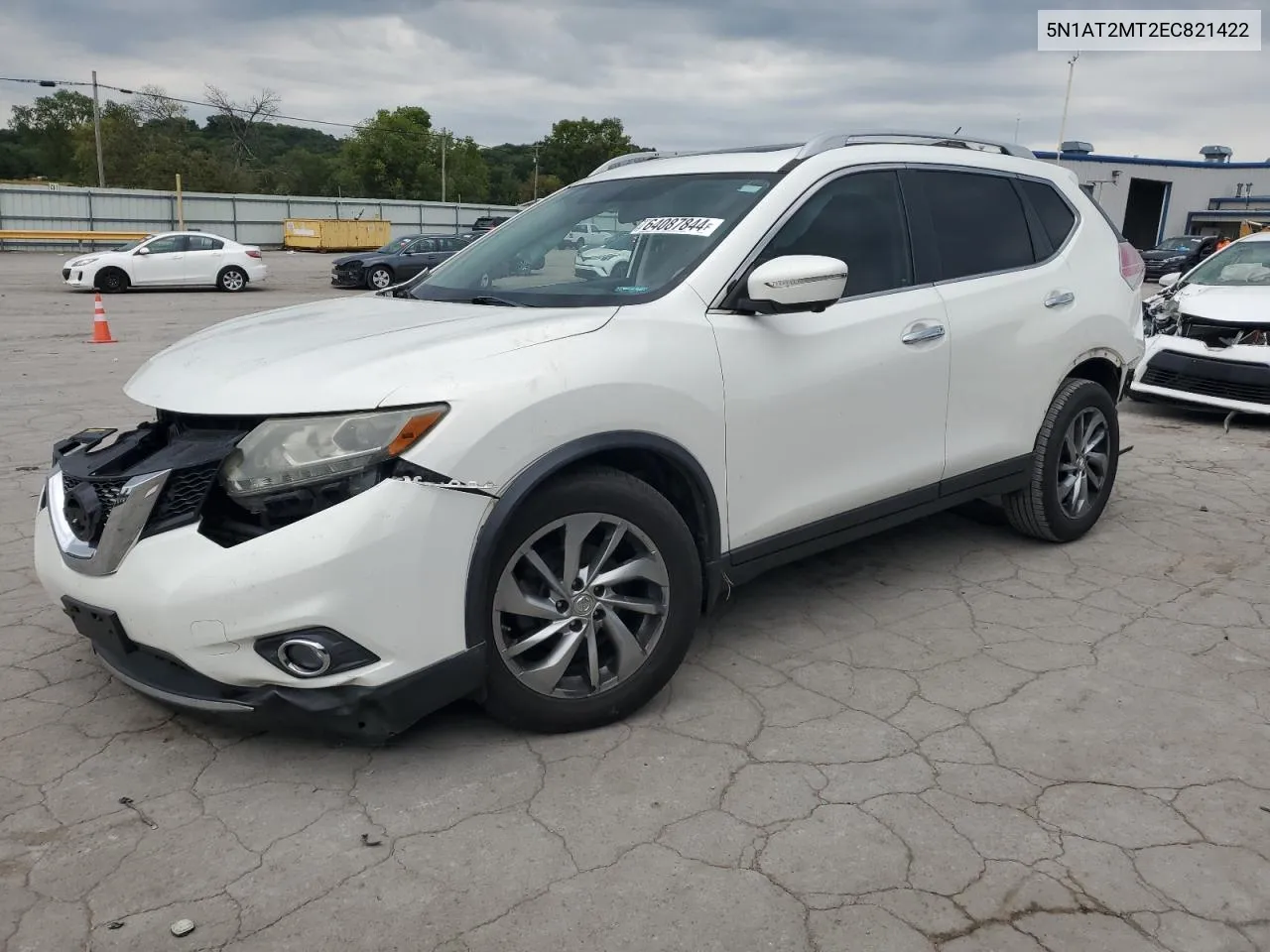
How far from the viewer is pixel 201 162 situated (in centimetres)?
6391

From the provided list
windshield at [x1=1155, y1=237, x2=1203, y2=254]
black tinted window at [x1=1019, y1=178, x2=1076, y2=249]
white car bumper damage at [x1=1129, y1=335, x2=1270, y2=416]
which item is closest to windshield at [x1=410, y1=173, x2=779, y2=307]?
black tinted window at [x1=1019, y1=178, x2=1076, y2=249]

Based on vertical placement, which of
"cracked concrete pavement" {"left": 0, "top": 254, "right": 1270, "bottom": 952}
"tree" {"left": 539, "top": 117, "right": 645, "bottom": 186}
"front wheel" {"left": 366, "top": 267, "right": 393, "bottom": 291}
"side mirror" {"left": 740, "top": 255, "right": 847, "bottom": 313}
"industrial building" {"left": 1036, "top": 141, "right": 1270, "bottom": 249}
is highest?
"tree" {"left": 539, "top": 117, "right": 645, "bottom": 186}

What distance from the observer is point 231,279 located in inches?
910

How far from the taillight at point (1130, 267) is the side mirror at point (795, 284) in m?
2.50

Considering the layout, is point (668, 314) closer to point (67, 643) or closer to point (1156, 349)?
point (67, 643)

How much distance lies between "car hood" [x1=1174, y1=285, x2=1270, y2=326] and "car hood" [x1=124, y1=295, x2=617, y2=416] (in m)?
6.59

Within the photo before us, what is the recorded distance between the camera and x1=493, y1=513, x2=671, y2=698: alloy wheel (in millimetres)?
2910

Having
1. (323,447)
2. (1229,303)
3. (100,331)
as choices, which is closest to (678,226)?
(323,447)

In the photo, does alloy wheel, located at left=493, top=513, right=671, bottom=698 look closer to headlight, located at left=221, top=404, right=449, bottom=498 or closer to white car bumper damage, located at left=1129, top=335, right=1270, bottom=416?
headlight, located at left=221, top=404, right=449, bottom=498

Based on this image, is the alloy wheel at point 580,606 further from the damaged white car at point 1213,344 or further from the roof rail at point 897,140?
the damaged white car at point 1213,344

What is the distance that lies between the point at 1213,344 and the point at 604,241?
247 inches

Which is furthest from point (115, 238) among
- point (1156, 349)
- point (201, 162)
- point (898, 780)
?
point (898, 780)

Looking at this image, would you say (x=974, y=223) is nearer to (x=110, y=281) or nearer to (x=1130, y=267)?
(x=1130, y=267)

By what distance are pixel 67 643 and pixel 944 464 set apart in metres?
3.45
